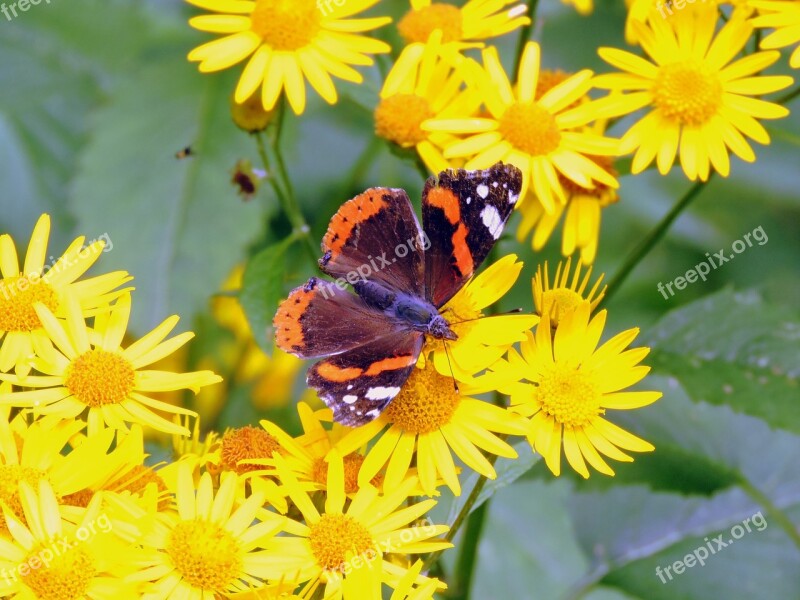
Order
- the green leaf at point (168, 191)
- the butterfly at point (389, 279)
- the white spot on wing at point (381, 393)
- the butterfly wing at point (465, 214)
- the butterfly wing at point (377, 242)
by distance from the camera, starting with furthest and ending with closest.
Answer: the green leaf at point (168, 191)
the butterfly wing at point (377, 242)
the butterfly wing at point (465, 214)
the butterfly at point (389, 279)
the white spot on wing at point (381, 393)

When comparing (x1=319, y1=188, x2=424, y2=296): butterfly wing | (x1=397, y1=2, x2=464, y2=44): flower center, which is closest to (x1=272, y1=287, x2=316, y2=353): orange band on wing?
(x1=319, y1=188, x2=424, y2=296): butterfly wing

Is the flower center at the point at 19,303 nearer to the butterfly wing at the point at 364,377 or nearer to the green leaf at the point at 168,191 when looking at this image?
the butterfly wing at the point at 364,377

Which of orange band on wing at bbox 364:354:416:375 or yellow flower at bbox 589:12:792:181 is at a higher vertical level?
yellow flower at bbox 589:12:792:181

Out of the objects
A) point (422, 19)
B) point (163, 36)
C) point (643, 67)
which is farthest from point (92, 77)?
point (643, 67)

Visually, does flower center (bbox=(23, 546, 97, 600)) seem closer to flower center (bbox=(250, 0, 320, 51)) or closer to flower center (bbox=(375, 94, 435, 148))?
flower center (bbox=(375, 94, 435, 148))

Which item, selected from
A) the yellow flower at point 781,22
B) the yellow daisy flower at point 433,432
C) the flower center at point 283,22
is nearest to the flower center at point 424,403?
the yellow daisy flower at point 433,432

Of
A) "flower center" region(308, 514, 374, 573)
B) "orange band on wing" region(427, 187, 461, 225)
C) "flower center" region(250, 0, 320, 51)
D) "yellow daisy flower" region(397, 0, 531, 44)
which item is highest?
"flower center" region(250, 0, 320, 51)
